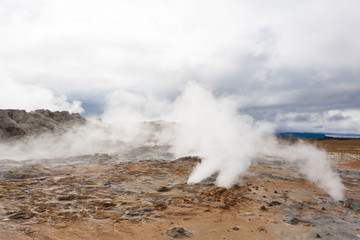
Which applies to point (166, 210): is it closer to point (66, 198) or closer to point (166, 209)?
point (166, 209)

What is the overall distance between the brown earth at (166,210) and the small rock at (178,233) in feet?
0.17

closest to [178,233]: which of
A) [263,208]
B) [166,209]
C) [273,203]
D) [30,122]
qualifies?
[166,209]

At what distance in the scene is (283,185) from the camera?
17.4 m

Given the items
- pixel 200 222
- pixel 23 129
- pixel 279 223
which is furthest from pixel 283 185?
pixel 23 129

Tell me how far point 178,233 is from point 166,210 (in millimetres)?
2675

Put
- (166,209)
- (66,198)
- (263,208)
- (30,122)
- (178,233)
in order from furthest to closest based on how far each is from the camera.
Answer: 1. (30,122)
2. (66,198)
3. (263,208)
4. (166,209)
5. (178,233)

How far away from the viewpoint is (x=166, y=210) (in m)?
11.1

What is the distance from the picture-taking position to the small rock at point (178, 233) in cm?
844

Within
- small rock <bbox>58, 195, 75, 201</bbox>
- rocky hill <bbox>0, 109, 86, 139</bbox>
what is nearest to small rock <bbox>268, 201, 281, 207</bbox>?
small rock <bbox>58, 195, 75, 201</bbox>

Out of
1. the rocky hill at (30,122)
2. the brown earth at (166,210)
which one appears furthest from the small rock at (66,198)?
the rocky hill at (30,122)

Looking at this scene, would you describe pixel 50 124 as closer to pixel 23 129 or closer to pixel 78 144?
pixel 23 129

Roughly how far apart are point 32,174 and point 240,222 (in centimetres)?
1681

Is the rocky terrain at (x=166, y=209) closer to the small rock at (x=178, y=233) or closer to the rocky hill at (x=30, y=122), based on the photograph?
the small rock at (x=178, y=233)

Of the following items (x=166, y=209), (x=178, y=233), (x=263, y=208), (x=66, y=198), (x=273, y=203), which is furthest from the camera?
(x=66, y=198)
